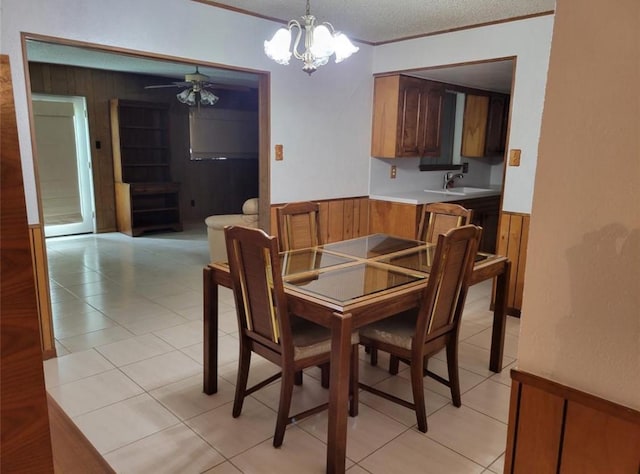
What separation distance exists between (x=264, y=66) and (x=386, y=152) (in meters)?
1.58

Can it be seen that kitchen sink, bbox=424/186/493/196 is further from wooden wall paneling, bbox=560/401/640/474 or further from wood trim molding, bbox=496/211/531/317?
wooden wall paneling, bbox=560/401/640/474

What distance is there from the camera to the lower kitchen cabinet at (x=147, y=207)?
22.5ft

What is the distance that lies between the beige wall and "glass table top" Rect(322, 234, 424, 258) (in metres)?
1.70

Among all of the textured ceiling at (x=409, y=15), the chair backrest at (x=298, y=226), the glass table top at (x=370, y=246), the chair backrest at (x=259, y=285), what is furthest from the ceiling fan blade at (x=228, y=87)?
the chair backrest at (x=259, y=285)

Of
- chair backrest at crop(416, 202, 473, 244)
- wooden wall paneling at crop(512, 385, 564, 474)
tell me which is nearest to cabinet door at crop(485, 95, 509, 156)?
chair backrest at crop(416, 202, 473, 244)

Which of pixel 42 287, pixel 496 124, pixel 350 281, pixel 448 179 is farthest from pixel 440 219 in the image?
pixel 496 124

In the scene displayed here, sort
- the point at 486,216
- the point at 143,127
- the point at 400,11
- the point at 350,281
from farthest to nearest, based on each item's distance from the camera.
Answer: the point at 143,127
the point at 486,216
the point at 400,11
the point at 350,281

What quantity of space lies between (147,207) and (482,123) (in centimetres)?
508

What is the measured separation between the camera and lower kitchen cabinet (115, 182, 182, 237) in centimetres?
684

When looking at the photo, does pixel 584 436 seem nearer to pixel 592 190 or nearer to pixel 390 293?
pixel 592 190

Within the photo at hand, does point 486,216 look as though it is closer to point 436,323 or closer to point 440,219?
point 440,219

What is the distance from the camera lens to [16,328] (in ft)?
2.34

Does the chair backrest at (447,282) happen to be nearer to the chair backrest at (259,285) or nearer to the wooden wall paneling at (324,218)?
the chair backrest at (259,285)

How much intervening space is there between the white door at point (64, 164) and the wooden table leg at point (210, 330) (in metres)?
5.18
